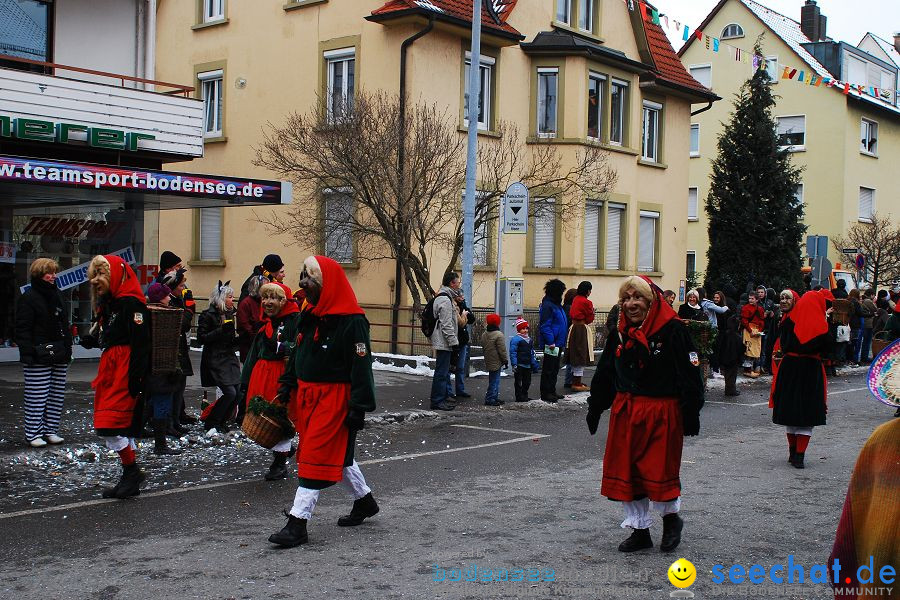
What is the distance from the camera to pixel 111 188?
14.5 meters

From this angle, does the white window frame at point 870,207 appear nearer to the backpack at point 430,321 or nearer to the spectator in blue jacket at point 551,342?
the spectator in blue jacket at point 551,342

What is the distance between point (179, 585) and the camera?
18.0ft

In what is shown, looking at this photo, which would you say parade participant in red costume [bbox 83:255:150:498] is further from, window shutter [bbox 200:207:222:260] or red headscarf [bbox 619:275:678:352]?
window shutter [bbox 200:207:222:260]

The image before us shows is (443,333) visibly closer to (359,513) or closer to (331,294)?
(359,513)

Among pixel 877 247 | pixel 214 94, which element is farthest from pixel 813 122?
pixel 214 94

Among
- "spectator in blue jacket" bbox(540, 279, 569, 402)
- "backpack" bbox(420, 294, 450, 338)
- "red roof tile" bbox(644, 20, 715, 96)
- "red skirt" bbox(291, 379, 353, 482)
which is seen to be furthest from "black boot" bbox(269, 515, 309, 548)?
"red roof tile" bbox(644, 20, 715, 96)

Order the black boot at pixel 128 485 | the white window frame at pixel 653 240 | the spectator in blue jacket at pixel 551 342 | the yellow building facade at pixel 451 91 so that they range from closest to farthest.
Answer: the black boot at pixel 128 485
the spectator in blue jacket at pixel 551 342
the yellow building facade at pixel 451 91
the white window frame at pixel 653 240

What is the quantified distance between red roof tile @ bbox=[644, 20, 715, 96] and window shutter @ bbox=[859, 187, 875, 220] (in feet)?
48.3

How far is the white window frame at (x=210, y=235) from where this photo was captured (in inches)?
983

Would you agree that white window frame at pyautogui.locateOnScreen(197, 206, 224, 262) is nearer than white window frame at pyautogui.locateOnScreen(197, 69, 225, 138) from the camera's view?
No

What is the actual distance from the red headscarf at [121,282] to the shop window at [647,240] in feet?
66.0

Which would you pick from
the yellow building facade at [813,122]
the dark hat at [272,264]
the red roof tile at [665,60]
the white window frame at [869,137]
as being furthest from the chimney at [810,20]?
the dark hat at [272,264]

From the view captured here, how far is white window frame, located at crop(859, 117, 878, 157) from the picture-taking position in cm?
4000

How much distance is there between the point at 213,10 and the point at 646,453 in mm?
21477
